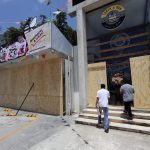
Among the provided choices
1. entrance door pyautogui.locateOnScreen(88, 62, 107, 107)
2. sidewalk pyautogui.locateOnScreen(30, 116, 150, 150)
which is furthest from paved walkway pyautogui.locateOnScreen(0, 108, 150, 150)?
entrance door pyautogui.locateOnScreen(88, 62, 107, 107)

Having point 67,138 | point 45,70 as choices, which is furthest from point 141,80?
point 45,70

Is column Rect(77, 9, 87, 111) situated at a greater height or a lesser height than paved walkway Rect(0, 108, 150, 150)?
greater

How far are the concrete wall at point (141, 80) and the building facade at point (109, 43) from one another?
0.55 feet

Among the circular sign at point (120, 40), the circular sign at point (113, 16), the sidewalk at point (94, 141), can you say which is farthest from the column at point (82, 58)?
the sidewalk at point (94, 141)

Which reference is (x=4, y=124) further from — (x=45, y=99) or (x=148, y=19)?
(x=148, y=19)

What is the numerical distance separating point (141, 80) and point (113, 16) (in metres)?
3.95

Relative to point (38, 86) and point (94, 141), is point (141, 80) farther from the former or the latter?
point (38, 86)

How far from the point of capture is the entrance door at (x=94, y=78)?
1015 cm

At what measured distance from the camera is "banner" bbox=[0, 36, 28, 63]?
11.9 meters

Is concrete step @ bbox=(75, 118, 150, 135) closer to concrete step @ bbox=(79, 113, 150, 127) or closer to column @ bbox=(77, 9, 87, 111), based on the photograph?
concrete step @ bbox=(79, 113, 150, 127)

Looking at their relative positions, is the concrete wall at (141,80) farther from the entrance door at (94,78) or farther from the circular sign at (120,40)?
the entrance door at (94,78)

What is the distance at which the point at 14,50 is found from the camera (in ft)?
42.2

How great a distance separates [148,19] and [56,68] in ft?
18.8

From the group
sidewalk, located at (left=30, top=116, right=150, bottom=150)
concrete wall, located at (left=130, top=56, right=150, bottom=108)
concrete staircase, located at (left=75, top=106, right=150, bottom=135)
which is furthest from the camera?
concrete wall, located at (left=130, top=56, right=150, bottom=108)
